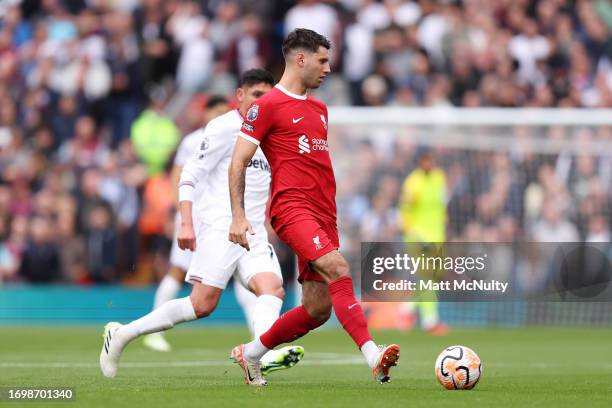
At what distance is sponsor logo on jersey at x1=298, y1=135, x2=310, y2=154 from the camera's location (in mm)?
9242

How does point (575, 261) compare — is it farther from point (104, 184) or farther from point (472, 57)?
point (104, 184)

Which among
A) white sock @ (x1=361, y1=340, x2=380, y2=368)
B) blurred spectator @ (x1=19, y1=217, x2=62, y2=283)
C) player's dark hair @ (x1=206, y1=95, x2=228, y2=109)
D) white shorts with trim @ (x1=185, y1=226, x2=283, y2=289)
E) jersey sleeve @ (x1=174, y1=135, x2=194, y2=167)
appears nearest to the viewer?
white sock @ (x1=361, y1=340, x2=380, y2=368)

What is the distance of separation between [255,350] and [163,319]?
3.29ft

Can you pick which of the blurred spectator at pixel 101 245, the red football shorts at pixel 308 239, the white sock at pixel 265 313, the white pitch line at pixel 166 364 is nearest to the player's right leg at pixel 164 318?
the white sock at pixel 265 313

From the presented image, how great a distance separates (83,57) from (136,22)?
1.21 m

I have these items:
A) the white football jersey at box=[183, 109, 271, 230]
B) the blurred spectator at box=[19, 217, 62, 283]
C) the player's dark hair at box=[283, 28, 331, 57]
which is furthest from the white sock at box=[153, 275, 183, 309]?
the blurred spectator at box=[19, 217, 62, 283]

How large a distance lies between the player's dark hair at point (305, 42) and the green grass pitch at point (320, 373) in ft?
7.74

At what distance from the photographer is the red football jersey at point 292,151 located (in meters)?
9.17

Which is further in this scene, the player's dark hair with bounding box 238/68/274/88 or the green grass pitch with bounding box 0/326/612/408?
the player's dark hair with bounding box 238/68/274/88

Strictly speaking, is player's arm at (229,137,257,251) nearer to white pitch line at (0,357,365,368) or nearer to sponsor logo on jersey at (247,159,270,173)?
sponsor logo on jersey at (247,159,270,173)

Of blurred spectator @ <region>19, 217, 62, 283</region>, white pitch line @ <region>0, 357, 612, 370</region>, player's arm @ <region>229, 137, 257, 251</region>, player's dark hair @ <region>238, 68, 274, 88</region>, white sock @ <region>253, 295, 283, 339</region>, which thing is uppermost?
player's dark hair @ <region>238, 68, 274, 88</region>

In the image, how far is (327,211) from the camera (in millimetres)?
9273

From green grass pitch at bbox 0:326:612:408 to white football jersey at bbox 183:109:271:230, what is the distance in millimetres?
1298

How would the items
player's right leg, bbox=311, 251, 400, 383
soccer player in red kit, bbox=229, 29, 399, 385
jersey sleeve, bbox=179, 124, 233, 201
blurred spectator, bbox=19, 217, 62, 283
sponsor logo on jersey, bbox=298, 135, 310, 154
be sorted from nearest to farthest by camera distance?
player's right leg, bbox=311, 251, 400, 383, soccer player in red kit, bbox=229, 29, 399, 385, sponsor logo on jersey, bbox=298, 135, 310, 154, jersey sleeve, bbox=179, 124, 233, 201, blurred spectator, bbox=19, 217, 62, 283
